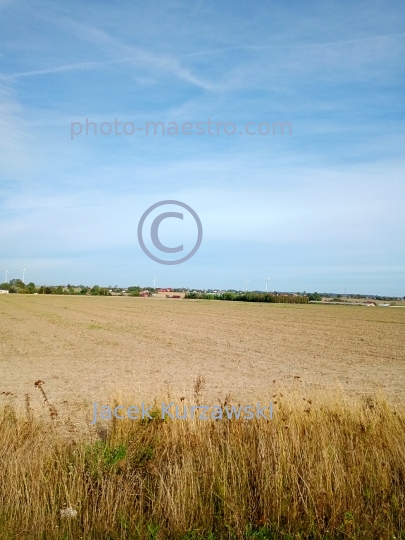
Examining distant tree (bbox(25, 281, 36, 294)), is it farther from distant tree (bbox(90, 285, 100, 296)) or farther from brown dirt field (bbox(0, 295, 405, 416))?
brown dirt field (bbox(0, 295, 405, 416))

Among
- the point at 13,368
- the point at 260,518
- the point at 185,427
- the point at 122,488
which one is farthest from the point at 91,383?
the point at 260,518

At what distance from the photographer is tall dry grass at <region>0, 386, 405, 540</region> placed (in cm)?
457

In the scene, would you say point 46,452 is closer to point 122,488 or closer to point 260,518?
point 122,488

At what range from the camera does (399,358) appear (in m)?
20.3

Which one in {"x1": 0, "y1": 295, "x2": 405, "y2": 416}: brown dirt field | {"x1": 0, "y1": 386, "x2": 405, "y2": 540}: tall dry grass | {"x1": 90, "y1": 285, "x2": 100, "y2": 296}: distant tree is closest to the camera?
{"x1": 0, "y1": 386, "x2": 405, "y2": 540}: tall dry grass

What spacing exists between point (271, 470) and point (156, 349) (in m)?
16.7

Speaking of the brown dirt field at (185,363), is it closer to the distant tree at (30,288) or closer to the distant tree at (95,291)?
the distant tree at (95,291)

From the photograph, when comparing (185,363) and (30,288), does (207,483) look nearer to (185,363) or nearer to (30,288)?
(185,363)

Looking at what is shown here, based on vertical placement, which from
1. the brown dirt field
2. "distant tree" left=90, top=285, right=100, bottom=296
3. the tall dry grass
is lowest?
the brown dirt field

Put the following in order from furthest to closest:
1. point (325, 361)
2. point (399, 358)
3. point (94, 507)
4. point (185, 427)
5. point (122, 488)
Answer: point (399, 358) → point (325, 361) → point (185, 427) → point (122, 488) → point (94, 507)

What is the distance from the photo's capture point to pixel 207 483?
5.14 m

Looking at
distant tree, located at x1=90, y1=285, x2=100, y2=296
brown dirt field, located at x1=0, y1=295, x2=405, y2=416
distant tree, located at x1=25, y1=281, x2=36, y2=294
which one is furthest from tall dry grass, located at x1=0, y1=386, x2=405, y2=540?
distant tree, located at x1=25, y1=281, x2=36, y2=294

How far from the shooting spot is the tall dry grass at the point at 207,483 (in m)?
4.57

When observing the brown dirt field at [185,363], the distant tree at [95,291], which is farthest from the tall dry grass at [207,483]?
the distant tree at [95,291]
